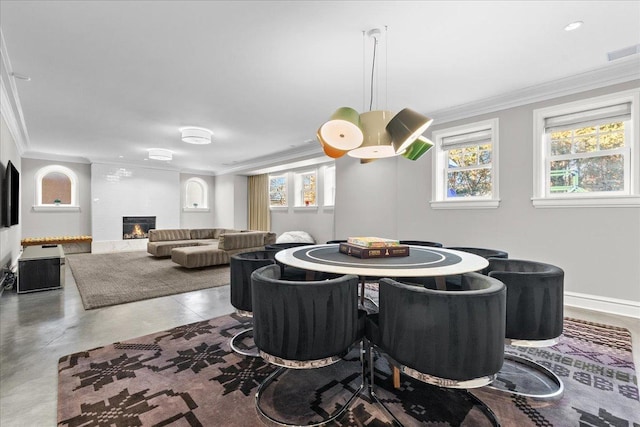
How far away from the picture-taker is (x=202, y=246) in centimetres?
663

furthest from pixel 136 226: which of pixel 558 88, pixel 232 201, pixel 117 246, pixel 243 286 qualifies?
pixel 558 88

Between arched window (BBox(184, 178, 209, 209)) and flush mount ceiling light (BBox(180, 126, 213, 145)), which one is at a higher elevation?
flush mount ceiling light (BBox(180, 126, 213, 145))

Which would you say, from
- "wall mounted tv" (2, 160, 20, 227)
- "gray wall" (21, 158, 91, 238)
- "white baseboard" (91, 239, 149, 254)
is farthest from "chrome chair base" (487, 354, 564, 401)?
"gray wall" (21, 158, 91, 238)

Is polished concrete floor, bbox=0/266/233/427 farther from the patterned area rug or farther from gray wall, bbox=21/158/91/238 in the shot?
gray wall, bbox=21/158/91/238

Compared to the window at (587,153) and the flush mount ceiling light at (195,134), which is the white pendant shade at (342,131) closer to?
the window at (587,153)

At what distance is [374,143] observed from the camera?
2.20 metres

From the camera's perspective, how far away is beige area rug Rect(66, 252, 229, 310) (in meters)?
3.91

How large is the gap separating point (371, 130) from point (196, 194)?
979 centimetres

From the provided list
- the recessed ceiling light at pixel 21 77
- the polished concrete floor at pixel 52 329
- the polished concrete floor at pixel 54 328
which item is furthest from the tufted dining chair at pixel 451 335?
the recessed ceiling light at pixel 21 77

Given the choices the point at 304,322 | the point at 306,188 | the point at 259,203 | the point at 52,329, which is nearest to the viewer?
the point at 304,322

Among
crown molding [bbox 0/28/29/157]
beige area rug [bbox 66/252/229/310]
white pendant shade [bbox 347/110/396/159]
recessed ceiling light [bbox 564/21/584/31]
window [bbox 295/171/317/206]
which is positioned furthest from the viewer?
window [bbox 295/171/317/206]

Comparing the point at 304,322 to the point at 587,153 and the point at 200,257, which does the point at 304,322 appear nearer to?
the point at 587,153

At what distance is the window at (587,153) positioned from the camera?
125 inches

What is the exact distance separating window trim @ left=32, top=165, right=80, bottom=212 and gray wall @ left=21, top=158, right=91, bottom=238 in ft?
0.20
